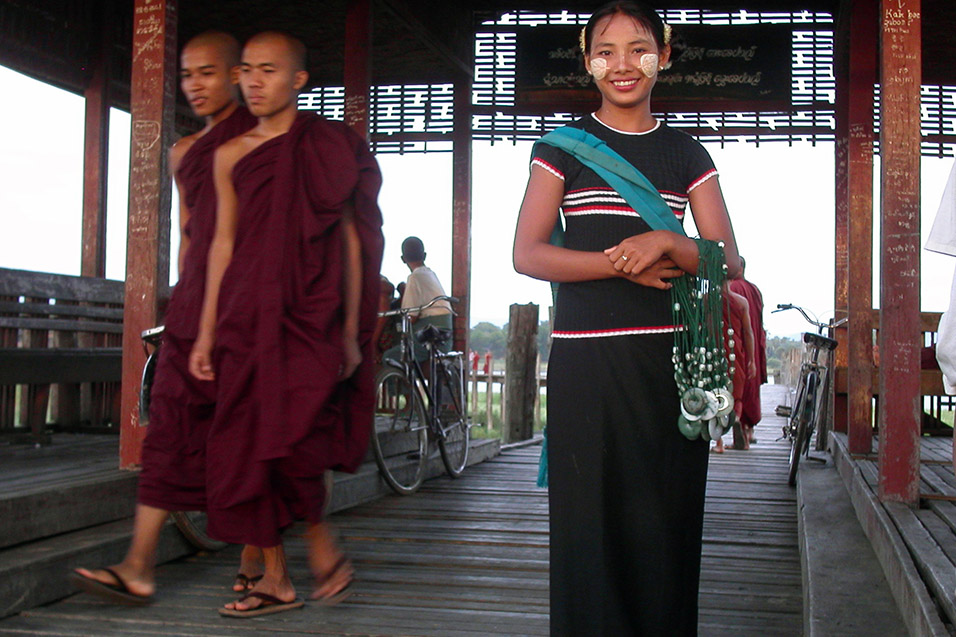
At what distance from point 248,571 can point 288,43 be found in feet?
5.89

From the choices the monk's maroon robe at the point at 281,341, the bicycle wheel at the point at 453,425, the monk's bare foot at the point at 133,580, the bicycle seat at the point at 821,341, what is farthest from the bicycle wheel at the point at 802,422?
the monk's bare foot at the point at 133,580

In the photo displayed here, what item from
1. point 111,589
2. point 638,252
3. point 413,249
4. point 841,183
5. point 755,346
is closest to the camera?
point 638,252

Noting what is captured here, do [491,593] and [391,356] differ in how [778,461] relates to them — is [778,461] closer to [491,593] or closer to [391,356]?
[391,356]

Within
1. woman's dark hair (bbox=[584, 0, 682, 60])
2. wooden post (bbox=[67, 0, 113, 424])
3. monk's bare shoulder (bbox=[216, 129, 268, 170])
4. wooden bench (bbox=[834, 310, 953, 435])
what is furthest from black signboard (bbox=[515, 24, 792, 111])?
woman's dark hair (bbox=[584, 0, 682, 60])

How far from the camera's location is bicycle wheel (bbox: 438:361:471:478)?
22.7 feet

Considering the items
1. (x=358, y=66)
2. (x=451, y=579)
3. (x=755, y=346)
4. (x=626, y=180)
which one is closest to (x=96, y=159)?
(x=358, y=66)

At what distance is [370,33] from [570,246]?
4962 millimetres

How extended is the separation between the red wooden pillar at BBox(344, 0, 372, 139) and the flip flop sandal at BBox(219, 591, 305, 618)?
3.83 m

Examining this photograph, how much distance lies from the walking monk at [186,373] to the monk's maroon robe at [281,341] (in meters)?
0.13

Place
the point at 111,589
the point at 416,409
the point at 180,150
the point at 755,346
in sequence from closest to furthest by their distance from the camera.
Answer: the point at 111,589, the point at 180,150, the point at 755,346, the point at 416,409

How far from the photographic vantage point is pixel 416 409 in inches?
256

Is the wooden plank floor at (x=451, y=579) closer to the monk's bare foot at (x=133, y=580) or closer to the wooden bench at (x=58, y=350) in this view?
the monk's bare foot at (x=133, y=580)

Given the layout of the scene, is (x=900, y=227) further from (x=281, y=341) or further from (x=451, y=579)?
(x=281, y=341)

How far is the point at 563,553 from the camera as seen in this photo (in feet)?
7.14
